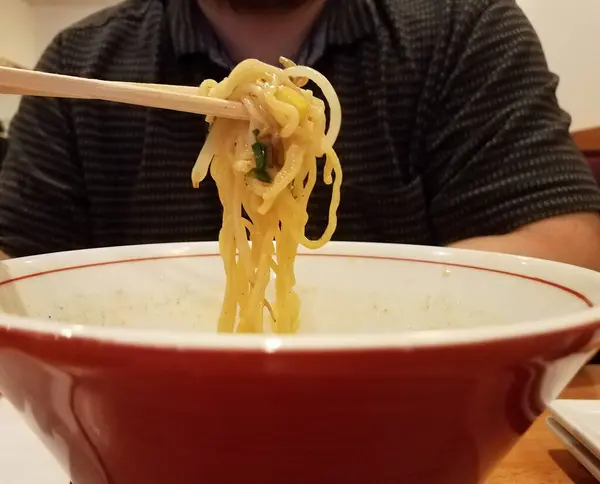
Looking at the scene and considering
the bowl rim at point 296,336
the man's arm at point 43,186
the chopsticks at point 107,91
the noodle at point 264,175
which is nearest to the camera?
the bowl rim at point 296,336

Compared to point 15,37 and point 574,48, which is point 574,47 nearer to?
point 574,48

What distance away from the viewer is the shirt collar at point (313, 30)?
128cm

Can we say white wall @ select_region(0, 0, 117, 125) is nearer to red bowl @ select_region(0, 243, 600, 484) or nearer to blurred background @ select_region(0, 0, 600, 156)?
blurred background @ select_region(0, 0, 600, 156)

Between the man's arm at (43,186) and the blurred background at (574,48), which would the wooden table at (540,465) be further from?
the blurred background at (574,48)

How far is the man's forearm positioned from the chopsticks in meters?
0.64

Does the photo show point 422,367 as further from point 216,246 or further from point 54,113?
point 54,113

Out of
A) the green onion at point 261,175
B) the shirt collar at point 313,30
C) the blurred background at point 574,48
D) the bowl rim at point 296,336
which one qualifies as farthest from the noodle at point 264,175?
the blurred background at point 574,48

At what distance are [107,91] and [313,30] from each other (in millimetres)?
942

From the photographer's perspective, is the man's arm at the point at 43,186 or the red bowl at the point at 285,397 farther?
the man's arm at the point at 43,186

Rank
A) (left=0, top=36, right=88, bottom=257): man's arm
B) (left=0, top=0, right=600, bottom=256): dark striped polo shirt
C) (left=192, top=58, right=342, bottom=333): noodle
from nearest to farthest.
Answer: (left=192, top=58, right=342, bottom=333): noodle
(left=0, top=0, right=600, bottom=256): dark striped polo shirt
(left=0, top=36, right=88, bottom=257): man's arm

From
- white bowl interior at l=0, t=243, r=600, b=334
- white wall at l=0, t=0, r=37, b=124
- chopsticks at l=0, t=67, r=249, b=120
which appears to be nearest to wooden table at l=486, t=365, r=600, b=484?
white bowl interior at l=0, t=243, r=600, b=334

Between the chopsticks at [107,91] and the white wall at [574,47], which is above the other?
the chopsticks at [107,91]

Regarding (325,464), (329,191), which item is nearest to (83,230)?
(329,191)

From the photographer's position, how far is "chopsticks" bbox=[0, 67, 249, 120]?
42cm
